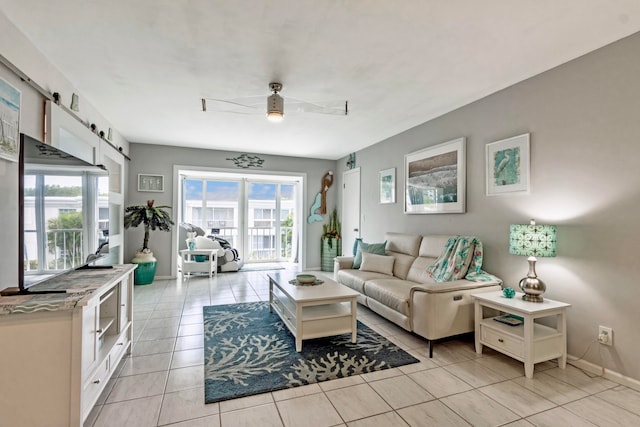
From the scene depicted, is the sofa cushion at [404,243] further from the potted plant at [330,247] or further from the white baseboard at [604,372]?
the potted plant at [330,247]

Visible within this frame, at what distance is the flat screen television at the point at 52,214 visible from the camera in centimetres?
158

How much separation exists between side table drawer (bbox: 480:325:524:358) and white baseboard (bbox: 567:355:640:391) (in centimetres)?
54

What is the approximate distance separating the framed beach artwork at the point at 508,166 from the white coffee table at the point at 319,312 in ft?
5.76

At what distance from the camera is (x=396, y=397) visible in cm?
A: 196

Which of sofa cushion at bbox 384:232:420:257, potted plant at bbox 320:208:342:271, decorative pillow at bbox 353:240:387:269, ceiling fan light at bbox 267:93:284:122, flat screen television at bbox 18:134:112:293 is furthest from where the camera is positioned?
potted plant at bbox 320:208:342:271

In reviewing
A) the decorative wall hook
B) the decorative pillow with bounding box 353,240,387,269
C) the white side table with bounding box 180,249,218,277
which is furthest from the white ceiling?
the white side table with bounding box 180,249,218,277

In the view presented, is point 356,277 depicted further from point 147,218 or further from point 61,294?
point 147,218

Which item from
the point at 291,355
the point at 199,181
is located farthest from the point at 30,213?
the point at 199,181

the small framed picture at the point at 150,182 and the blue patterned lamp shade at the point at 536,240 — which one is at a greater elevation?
the small framed picture at the point at 150,182

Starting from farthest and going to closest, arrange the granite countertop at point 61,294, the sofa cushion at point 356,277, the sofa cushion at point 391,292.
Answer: the sofa cushion at point 356,277, the sofa cushion at point 391,292, the granite countertop at point 61,294

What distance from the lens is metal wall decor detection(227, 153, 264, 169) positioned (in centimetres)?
588

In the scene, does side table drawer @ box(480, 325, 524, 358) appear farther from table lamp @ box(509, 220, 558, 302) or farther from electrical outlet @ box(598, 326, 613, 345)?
electrical outlet @ box(598, 326, 613, 345)

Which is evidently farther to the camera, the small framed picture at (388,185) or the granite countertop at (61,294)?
the small framed picture at (388,185)

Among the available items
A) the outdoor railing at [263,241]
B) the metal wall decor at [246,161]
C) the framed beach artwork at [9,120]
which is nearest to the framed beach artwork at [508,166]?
the framed beach artwork at [9,120]
